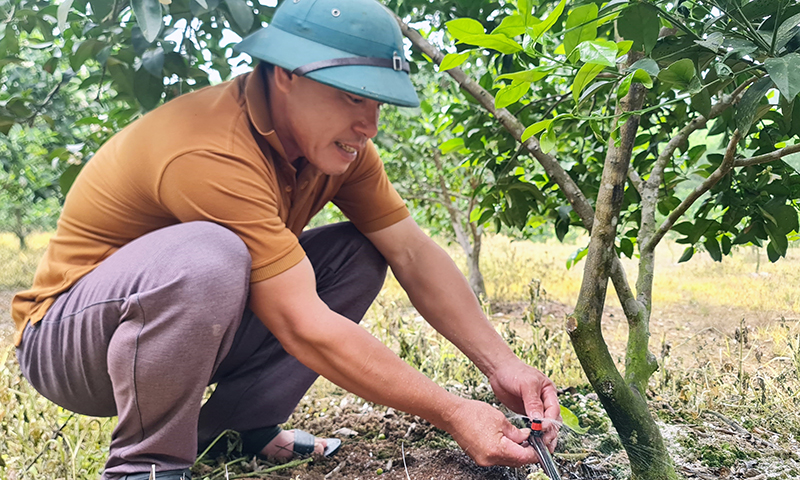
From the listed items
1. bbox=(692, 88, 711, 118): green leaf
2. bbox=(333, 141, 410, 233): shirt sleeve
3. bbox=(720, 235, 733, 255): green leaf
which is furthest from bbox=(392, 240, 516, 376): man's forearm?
bbox=(692, 88, 711, 118): green leaf

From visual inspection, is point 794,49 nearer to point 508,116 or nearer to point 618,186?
point 618,186

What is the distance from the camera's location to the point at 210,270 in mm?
1170

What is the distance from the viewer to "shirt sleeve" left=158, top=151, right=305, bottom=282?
119 cm

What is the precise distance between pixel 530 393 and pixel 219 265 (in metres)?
0.73

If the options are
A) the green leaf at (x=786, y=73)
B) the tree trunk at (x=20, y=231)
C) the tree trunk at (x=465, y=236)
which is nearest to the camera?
the green leaf at (x=786, y=73)

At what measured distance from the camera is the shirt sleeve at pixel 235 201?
3.89ft

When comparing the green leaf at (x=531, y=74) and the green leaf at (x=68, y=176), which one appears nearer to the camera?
the green leaf at (x=531, y=74)

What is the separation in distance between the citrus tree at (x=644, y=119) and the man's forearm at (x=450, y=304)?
0.70 feet

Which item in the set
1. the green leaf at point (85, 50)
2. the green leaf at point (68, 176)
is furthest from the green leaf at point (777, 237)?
the green leaf at point (68, 176)

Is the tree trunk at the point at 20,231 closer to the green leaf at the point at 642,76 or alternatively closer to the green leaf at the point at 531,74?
the green leaf at the point at 531,74

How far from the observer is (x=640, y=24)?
2.83ft

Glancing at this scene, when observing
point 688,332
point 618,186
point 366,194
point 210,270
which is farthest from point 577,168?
point 688,332

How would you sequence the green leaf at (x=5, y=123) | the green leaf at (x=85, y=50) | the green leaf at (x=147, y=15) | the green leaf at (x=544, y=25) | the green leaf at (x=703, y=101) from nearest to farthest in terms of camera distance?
the green leaf at (x=544, y=25)
the green leaf at (x=703, y=101)
the green leaf at (x=147, y=15)
the green leaf at (x=85, y=50)
the green leaf at (x=5, y=123)

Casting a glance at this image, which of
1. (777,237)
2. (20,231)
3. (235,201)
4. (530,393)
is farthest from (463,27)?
(20,231)
